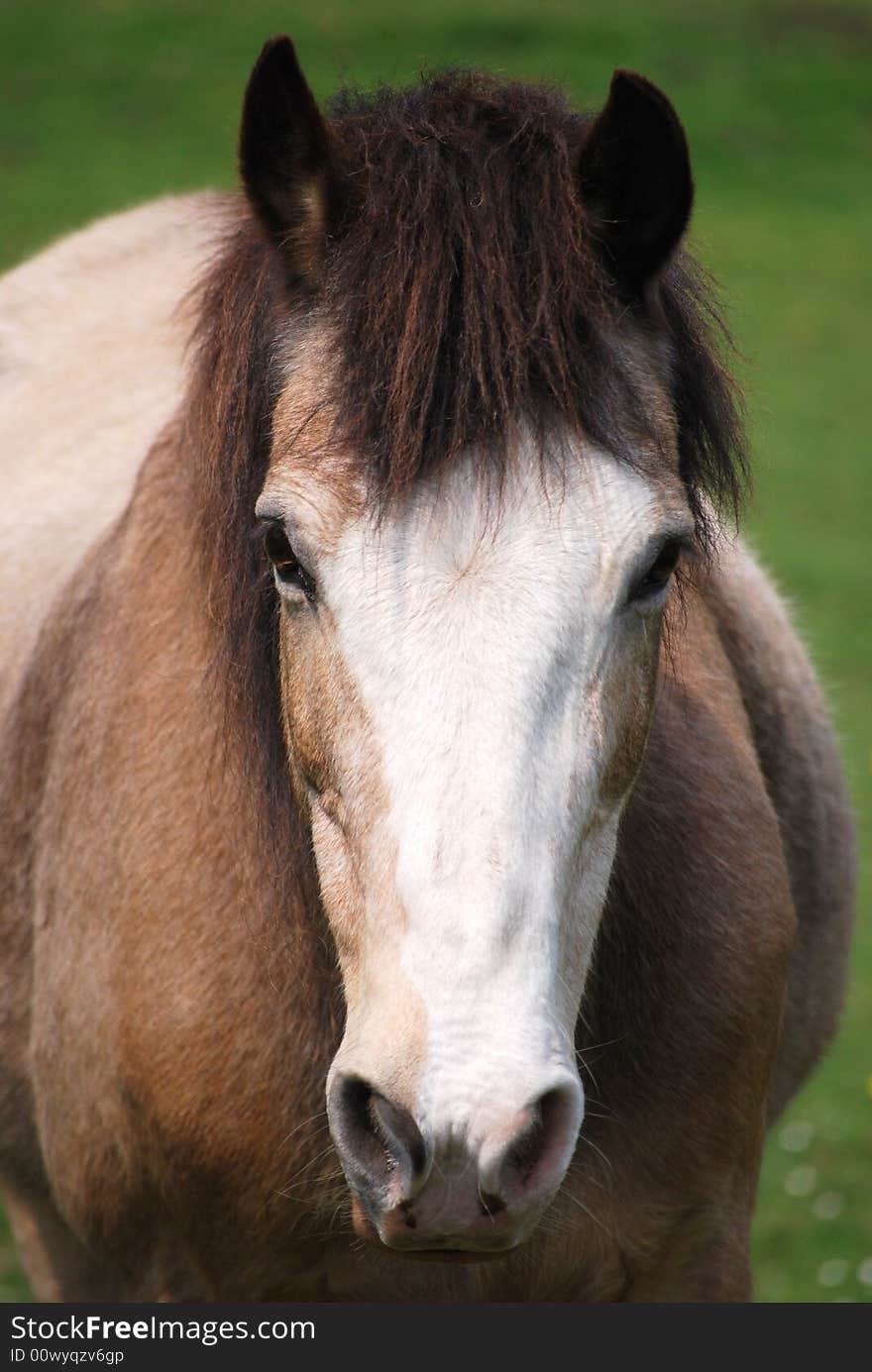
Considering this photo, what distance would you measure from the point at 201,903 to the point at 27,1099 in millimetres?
1055

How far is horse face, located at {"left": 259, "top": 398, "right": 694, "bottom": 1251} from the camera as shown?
2098mm

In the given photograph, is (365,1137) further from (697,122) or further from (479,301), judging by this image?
(697,122)

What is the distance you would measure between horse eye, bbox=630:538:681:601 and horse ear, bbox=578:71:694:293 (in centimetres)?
46

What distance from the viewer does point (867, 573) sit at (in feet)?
41.8

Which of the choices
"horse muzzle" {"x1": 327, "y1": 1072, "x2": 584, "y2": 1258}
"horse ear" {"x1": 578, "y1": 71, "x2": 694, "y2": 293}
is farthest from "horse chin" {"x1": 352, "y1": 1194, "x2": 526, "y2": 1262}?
"horse ear" {"x1": 578, "y1": 71, "x2": 694, "y2": 293}

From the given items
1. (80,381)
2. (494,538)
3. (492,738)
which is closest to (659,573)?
(494,538)

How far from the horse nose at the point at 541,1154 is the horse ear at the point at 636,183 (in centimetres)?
129

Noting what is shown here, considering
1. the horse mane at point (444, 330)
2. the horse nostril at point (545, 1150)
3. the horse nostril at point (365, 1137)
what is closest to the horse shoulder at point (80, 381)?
the horse mane at point (444, 330)

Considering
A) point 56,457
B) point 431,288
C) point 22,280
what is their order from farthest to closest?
1. point 22,280
2. point 56,457
3. point 431,288

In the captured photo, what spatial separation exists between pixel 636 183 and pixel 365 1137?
59.2 inches

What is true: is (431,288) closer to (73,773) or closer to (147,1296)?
(73,773)

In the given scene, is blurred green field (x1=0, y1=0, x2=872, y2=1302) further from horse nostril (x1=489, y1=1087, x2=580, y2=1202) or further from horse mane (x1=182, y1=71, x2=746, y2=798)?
horse nostril (x1=489, y1=1087, x2=580, y2=1202)

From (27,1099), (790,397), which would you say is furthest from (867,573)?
(27,1099)

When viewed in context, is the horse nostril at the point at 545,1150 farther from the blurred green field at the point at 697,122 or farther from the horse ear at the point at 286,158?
the blurred green field at the point at 697,122
